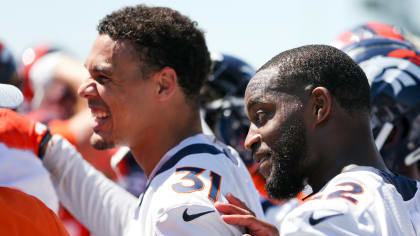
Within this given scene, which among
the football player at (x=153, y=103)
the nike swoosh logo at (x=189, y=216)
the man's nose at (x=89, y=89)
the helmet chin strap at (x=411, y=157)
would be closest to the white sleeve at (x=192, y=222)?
the nike swoosh logo at (x=189, y=216)

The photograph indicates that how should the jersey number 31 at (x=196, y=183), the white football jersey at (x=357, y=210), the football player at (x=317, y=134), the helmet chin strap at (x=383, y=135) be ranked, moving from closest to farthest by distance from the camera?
the white football jersey at (x=357, y=210)
the football player at (x=317, y=134)
the jersey number 31 at (x=196, y=183)
the helmet chin strap at (x=383, y=135)

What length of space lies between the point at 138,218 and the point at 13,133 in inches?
26.7

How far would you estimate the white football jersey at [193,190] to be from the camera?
2695mm

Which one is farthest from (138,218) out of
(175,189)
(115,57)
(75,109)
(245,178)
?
(75,109)

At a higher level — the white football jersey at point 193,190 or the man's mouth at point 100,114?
the man's mouth at point 100,114

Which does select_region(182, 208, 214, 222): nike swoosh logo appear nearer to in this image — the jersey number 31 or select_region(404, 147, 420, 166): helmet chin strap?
the jersey number 31

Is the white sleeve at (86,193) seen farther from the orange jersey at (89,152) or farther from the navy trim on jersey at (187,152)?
the orange jersey at (89,152)

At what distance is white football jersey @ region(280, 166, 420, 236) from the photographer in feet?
6.87

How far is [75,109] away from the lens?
6.06 metres

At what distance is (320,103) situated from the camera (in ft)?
8.07

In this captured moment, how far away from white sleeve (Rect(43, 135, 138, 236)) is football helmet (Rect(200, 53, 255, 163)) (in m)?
1.24

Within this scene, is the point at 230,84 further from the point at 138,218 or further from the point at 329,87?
the point at 329,87

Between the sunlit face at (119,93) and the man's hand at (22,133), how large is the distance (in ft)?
1.06

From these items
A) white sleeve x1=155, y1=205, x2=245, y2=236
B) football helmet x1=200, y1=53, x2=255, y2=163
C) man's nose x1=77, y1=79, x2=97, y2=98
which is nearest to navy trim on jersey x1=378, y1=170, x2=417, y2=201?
white sleeve x1=155, y1=205, x2=245, y2=236
